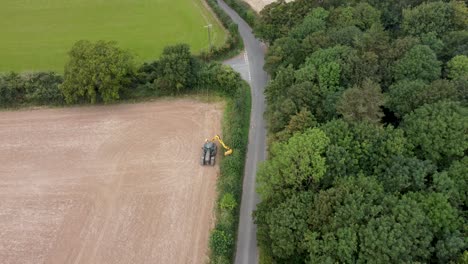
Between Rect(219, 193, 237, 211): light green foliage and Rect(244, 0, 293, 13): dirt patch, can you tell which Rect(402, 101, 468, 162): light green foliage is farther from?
Rect(244, 0, 293, 13): dirt patch

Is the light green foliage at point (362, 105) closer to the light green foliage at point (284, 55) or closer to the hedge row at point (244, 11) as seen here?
the light green foliage at point (284, 55)

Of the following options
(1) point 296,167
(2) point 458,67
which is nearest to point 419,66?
(2) point 458,67

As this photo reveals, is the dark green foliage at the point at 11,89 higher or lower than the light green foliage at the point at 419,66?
lower

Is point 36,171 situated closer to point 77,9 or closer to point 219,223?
point 219,223

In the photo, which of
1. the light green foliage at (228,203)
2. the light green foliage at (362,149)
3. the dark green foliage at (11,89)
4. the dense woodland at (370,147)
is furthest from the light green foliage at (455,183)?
the dark green foliage at (11,89)

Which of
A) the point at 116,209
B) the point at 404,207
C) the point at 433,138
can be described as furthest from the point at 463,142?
the point at 116,209

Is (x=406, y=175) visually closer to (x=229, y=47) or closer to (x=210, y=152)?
(x=210, y=152)
